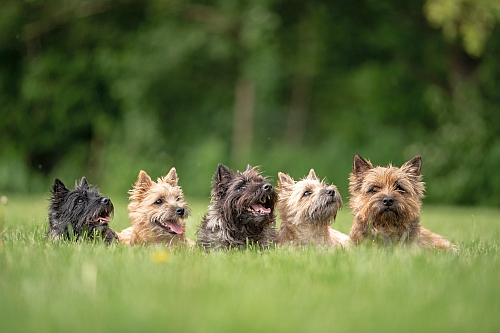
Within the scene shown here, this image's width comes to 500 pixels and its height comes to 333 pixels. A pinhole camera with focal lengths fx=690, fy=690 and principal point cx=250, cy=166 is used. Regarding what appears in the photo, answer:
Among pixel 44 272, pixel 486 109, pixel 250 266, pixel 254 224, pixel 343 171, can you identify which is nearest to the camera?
pixel 44 272

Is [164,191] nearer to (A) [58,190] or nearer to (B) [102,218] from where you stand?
(B) [102,218]

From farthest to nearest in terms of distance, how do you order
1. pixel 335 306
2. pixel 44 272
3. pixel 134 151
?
pixel 134 151 → pixel 44 272 → pixel 335 306

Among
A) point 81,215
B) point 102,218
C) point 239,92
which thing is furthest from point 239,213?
point 239,92

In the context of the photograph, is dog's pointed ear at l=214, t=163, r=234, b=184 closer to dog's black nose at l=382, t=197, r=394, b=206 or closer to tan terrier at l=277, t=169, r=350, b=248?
tan terrier at l=277, t=169, r=350, b=248

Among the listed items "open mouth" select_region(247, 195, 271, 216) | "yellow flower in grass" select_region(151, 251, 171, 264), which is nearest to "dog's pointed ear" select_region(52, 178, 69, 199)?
"open mouth" select_region(247, 195, 271, 216)

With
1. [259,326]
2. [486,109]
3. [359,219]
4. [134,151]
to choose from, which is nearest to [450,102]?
[486,109]

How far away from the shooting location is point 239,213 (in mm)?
6973

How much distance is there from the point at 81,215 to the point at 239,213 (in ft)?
5.39

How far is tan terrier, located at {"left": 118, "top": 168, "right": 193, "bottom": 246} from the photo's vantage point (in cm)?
739

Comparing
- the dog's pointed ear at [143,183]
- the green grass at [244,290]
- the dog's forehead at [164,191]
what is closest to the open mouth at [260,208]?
the green grass at [244,290]

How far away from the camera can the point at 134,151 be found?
23.6m

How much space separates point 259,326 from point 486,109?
17325 millimetres

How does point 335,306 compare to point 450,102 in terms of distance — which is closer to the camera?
point 335,306

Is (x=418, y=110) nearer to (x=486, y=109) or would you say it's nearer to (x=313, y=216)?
(x=486, y=109)
